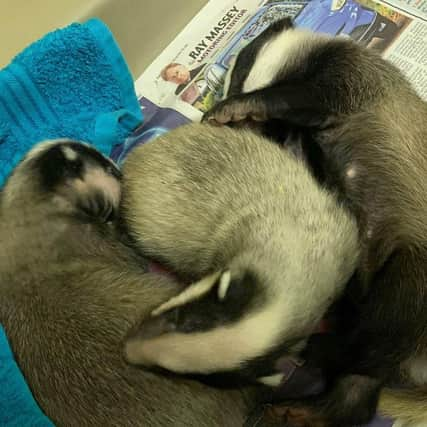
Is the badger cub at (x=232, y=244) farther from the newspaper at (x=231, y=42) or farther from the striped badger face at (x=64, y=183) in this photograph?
the newspaper at (x=231, y=42)

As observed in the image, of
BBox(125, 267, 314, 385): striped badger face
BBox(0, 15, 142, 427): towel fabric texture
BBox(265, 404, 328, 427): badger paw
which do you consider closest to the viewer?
BBox(125, 267, 314, 385): striped badger face

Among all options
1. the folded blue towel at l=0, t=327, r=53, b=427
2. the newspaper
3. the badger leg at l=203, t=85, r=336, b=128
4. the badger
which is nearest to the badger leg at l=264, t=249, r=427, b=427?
the badger

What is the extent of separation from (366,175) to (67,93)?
79cm

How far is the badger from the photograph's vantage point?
1.06 metres

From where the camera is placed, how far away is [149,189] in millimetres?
1306

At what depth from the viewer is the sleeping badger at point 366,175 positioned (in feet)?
3.78

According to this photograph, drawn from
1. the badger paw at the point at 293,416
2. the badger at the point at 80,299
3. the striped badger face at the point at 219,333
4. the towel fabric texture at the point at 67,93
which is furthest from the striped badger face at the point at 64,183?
the badger paw at the point at 293,416

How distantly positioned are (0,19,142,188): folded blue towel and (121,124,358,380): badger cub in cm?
27

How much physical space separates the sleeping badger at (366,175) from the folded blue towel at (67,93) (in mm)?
326

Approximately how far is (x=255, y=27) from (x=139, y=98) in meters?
0.40

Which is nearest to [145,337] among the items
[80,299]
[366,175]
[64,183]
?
[80,299]

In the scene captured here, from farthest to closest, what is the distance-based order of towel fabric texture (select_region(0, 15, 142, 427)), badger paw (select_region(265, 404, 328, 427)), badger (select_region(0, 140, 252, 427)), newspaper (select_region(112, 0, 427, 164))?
1. newspaper (select_region(112, 0, 427, 164))
2. towel fabric texture (select_region(0, 15, 142, 427))
3. badger paw (select_region(265, 404, 328, 427))
4. badger (select_region(0, 140, 252, 427))

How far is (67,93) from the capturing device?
62.6 inches

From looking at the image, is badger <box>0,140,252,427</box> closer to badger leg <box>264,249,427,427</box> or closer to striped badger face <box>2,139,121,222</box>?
striped badger face <box>2,139,121,222</box>
